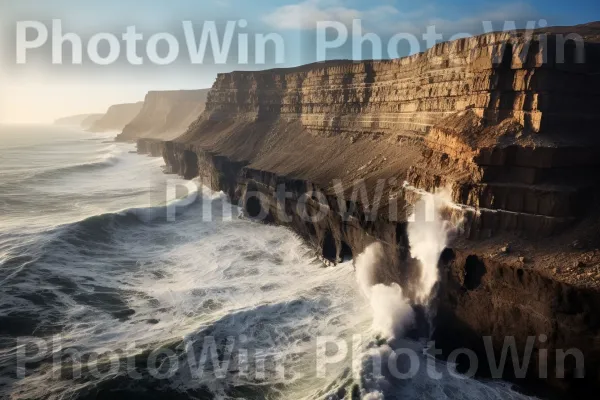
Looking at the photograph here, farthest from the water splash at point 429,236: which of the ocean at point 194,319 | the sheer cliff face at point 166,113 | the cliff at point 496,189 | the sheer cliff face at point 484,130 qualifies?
the sheer cliff face at point 166,113

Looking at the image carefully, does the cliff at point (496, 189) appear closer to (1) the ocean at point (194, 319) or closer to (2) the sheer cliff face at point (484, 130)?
(2) the sheer cliff face at point (484, 130)

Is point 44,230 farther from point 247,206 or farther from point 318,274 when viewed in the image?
point 318,274

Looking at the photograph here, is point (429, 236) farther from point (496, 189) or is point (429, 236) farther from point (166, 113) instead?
point (166, 113)

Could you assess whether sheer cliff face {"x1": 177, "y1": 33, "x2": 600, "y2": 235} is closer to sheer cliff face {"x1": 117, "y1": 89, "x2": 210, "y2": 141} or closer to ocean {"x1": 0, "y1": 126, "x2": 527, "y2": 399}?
ocean {"x1": 0, "y1": 126, "x2": 527, "y2": 399}

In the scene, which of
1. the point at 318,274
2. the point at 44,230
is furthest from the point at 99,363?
the point at 44,230

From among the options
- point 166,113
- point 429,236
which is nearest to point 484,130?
point 429,236

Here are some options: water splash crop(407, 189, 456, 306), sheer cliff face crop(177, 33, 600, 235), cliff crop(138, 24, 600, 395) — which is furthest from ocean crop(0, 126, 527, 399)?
sheer cliff face crop(177, 33, 600, 235)
